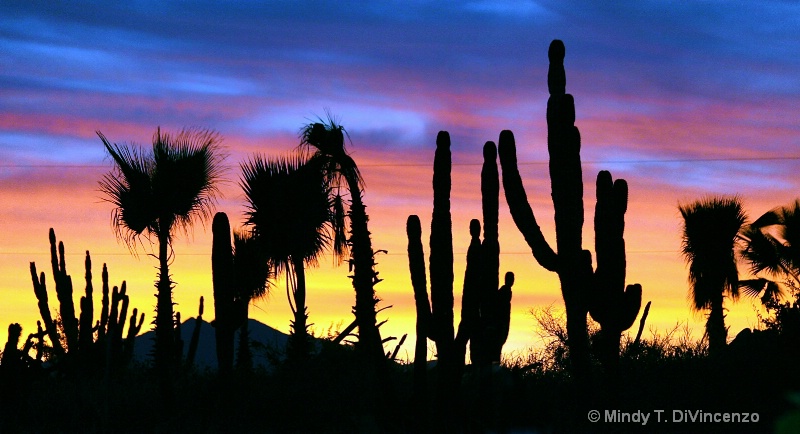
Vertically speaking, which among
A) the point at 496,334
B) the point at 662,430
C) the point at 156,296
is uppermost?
the point at 156,296

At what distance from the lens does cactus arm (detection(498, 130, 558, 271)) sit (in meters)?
13.6

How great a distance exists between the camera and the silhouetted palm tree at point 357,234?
1446 centimetres

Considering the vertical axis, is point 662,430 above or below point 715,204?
below

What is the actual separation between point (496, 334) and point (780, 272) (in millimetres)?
14524

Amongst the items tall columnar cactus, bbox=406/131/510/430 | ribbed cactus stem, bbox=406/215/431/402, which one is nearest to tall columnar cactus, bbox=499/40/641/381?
tall columnar cactus, bbox=406/131/510/430

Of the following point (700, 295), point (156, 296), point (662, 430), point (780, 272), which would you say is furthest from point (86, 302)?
point (780, 272)

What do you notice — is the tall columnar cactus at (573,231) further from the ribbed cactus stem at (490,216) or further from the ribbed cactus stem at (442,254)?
the ribbed cactus stem at (442,254)

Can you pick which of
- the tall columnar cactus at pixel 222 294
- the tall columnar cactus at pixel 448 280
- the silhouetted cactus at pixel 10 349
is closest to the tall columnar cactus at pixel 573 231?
the tall columnar cactus at pixel 448 280

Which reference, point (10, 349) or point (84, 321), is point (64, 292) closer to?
point (84, 321)

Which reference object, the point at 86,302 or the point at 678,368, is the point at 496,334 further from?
the point at 86,302

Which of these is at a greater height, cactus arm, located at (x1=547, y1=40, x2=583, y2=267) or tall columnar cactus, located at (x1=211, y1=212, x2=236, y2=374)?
cactus arm, located at (x1=547, y1=40, x2=583, y2=267)

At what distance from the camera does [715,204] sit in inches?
996

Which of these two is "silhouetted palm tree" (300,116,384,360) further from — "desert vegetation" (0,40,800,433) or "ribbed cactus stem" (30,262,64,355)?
"ribbed cactus stem" (30,262,64,355)

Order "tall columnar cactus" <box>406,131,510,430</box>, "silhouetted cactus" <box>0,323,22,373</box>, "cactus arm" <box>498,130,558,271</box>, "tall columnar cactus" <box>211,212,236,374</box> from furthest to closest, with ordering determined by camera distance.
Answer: "silhouetted cactus" <box>0,323,22,373</box> → "tall columnar cactus" <box>211,212,236,374</box> → "cactus arm" <box>498,130,558,271</box> → "tall columnar cactus" <box>406,131,510,430</box>
